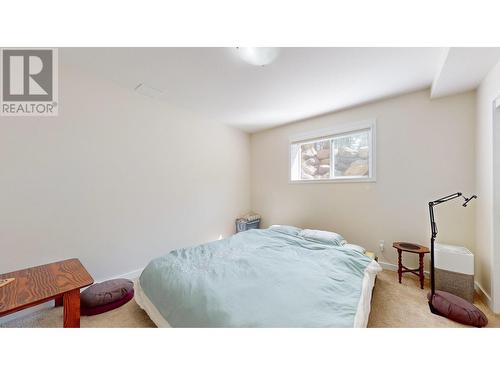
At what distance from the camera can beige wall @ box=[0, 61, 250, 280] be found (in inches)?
65.5

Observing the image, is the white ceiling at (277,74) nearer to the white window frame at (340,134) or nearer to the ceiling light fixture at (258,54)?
the ceiling light fixture at (258,54)

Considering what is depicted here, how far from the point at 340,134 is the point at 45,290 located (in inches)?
141

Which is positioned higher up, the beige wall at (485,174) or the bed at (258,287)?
the beige wall at (485,174)

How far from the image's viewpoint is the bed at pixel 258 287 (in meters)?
→ 1.02

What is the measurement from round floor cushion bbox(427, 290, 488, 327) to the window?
4.97 feet

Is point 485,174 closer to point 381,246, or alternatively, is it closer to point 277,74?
point 381,246

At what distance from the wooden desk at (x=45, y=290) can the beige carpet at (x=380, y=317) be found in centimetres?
51

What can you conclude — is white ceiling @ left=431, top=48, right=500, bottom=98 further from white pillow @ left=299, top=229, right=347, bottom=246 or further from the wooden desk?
the wooden desk

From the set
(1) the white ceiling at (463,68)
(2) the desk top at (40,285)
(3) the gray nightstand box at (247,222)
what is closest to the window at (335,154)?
(1) the white ceiling at (463,68)

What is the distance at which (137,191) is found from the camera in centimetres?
243
